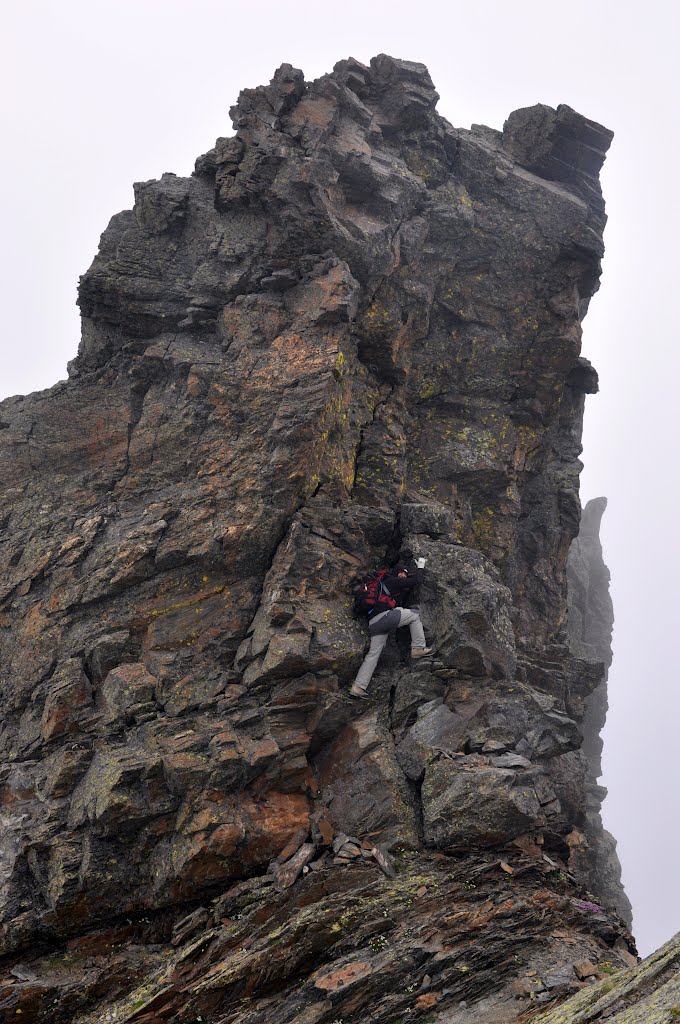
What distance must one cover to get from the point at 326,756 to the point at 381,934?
4884 millimetres

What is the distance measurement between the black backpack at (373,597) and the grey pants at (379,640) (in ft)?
0.79

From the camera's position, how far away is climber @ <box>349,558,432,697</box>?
20.5m

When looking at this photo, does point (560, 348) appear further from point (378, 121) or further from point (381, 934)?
point (381, 934)

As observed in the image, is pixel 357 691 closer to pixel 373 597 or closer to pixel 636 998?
pixel 373 597

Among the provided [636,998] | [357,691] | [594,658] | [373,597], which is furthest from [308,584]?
[594,658]

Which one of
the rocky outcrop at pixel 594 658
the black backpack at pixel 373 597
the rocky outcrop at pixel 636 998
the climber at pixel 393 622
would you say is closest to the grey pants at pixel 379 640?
the climber at pixel 393 622

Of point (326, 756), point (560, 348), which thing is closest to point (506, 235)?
point (560, 348)

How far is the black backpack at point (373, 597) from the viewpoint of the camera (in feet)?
69.0

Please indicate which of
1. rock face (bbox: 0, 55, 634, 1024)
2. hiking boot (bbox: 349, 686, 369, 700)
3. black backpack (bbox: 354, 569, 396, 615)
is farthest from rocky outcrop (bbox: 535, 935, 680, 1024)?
black backpack (bbox: 354, 569, 396, 615)

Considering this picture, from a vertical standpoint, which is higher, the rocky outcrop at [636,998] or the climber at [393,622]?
the climber at [393,622]

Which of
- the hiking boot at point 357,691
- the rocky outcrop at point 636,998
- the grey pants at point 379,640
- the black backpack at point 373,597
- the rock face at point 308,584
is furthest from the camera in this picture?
the black backpack at point 373,597

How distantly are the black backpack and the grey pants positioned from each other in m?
0.24

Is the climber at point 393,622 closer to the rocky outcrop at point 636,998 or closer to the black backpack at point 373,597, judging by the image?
the black backpack at point 373,597

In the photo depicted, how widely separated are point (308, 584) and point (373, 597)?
6.53 ft
